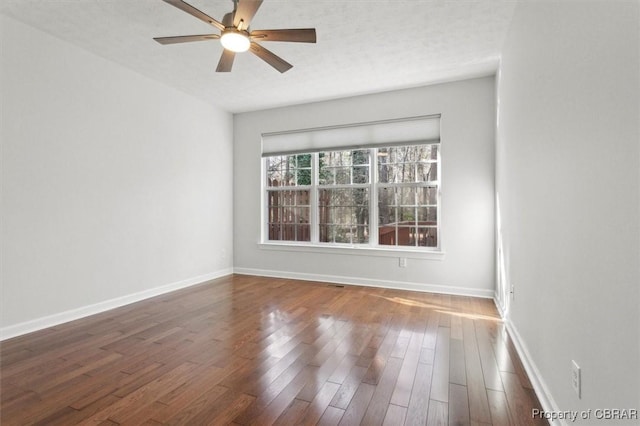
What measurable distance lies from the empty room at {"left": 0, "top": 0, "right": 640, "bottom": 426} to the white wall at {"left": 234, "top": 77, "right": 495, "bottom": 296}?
3cm

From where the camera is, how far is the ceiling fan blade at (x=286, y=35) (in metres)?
2.34

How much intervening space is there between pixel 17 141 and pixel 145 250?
1.74 meters

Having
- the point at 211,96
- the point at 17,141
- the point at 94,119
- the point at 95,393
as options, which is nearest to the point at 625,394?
the point at 95,393

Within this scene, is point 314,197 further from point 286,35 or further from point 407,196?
point 286,35

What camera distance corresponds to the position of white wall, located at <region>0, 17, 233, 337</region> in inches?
116

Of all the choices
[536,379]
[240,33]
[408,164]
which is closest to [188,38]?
[240,33]

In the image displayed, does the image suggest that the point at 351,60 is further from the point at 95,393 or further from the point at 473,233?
the point at 95,393

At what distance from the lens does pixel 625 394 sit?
3.38 ft

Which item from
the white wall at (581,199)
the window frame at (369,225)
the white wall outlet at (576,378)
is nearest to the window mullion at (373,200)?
the window frame at (369,225)

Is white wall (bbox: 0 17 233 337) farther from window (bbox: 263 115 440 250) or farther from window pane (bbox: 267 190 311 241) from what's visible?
window (bbox: 263 115 440 250)

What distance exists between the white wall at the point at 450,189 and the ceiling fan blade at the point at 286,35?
2.48 m

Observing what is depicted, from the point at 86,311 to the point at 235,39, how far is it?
10.4 ft

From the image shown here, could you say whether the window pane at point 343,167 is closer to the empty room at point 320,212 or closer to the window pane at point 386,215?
the empty room at point 320,212

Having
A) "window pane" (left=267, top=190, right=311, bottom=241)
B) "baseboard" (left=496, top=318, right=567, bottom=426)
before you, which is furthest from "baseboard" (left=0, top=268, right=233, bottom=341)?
"baseboard" (left=496, top=318, right=567, bottom=426)
